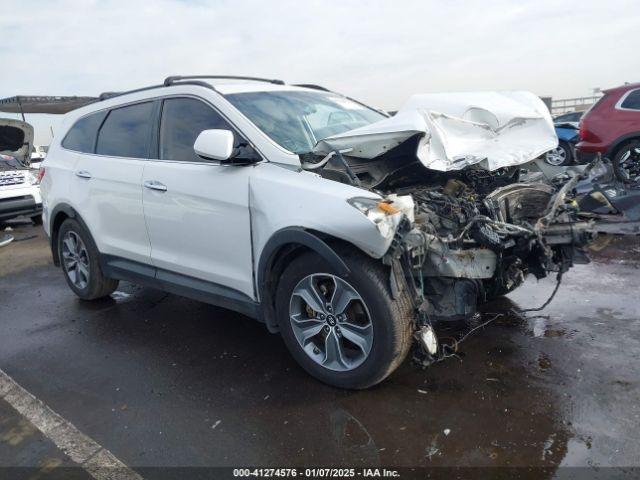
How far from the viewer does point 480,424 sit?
2.77 meters

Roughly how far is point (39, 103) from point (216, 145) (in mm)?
11041

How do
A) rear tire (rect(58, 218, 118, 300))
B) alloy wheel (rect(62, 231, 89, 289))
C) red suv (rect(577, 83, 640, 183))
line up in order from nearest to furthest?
rear tire (rect(58, 218, 118, 300)), alloy wheel (rect(62, 231, 89, 289)), red suv (rect(577, 83, 640, 183))

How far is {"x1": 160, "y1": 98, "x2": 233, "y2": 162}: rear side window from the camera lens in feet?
12.3

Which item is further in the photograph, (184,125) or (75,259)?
(75,259)

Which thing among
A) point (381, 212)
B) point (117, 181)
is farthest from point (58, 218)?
point (381, 212)

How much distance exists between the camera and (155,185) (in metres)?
3.92

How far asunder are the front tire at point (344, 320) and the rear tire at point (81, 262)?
245 cm

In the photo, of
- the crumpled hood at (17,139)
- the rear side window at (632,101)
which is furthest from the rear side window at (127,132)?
the rear side window at (632,101)

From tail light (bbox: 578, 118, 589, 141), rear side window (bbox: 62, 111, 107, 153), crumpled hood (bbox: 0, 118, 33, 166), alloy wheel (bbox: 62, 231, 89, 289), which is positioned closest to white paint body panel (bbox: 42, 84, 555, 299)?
rear side window (bbox: 62, 111, 107, 153)

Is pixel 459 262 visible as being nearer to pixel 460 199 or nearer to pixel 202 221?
pixel 460 199

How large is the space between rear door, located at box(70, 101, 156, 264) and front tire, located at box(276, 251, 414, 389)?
1578 mm

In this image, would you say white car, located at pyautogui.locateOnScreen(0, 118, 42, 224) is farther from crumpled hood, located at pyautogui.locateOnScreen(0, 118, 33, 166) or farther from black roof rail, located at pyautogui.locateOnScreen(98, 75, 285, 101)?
black roof rail, located at pyautogui.locateOnScreen(98, 75, 285, 101)

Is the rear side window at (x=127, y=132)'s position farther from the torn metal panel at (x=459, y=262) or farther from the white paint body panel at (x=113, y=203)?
the torn metal panel at (x=459, y=262)

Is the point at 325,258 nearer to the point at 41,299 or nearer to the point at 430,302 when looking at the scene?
the point at 430,302
